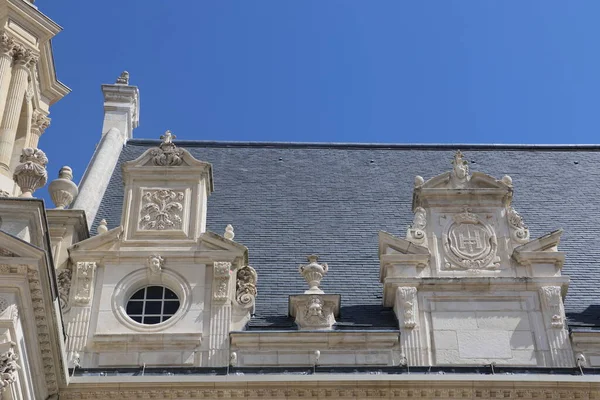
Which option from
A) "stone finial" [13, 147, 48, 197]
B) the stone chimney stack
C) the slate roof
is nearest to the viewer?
"stone finial" [13, 147, 48, 197]

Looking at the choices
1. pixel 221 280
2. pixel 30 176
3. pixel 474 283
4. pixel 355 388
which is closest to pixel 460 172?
pixel 474 283

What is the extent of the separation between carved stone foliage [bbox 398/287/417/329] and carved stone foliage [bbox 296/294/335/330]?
1240mm

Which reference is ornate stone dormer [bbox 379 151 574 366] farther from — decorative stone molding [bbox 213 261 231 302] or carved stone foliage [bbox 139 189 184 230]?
carved stone foliage [bbox 139 189 184 230]

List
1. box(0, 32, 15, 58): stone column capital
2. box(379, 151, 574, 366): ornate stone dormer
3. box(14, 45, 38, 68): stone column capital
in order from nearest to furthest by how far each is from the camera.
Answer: box(379, 151, 574, 366): ornate stone dormer, box(0, 32, 15, 58): stone column capital, box(14, 45, 38, 68): stone column capital

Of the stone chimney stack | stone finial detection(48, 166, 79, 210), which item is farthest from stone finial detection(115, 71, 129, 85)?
stone finial detection(48, 166, 79, 210)

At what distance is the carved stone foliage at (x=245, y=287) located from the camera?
728 inches

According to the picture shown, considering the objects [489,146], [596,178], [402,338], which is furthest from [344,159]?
[402,338]

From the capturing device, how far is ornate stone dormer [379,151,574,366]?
17688mm

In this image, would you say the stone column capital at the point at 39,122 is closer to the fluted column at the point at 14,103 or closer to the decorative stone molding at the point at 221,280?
the fluted column at the point at 14,103

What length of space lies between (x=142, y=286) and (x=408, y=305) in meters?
4.85

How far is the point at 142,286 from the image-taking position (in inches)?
740

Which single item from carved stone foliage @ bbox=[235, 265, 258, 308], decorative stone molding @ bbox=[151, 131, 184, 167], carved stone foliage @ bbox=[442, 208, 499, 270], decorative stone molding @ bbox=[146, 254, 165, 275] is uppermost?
decorative stone molding @ bbox=[151, 131, 184, 167]

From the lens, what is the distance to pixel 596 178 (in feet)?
85.5

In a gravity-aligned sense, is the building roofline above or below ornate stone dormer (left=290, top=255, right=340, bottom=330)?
above
